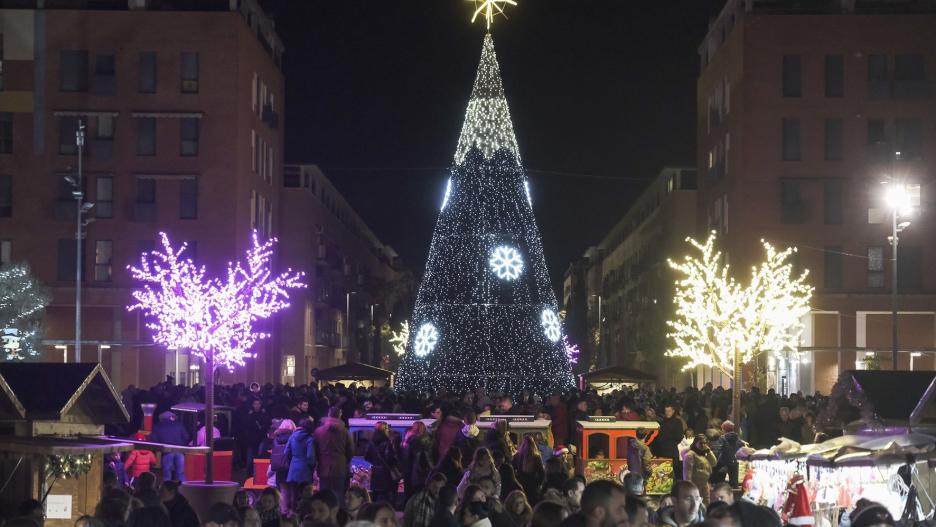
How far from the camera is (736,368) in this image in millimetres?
36938

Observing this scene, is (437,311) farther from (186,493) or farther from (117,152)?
(186,493)

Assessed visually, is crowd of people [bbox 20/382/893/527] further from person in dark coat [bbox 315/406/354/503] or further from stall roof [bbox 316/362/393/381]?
stall roof [bbox 316/362/393/381]

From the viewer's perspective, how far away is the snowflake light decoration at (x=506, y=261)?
1780 inches

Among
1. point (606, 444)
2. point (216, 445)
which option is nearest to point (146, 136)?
point (216, 445)

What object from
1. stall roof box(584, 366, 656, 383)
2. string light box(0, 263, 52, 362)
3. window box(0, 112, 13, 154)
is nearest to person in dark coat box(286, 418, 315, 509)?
string light box(0, 263, 52, 362)

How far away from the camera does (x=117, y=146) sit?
2265 inches

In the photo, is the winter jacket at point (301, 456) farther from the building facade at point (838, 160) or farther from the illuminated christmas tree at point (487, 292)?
the building facade at point (838, 160)

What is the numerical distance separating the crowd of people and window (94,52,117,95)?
72.3 feet

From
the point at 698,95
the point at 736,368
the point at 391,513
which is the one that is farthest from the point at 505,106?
the point at 391,513

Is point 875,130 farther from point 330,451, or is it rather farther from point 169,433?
point 330,451

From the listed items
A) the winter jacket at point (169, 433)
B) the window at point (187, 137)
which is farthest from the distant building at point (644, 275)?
the winter jacket at point (169, 433)

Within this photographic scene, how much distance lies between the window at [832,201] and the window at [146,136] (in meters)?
26.0

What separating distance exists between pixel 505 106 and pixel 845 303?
65.2ft

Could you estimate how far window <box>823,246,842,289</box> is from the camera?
57125mm
